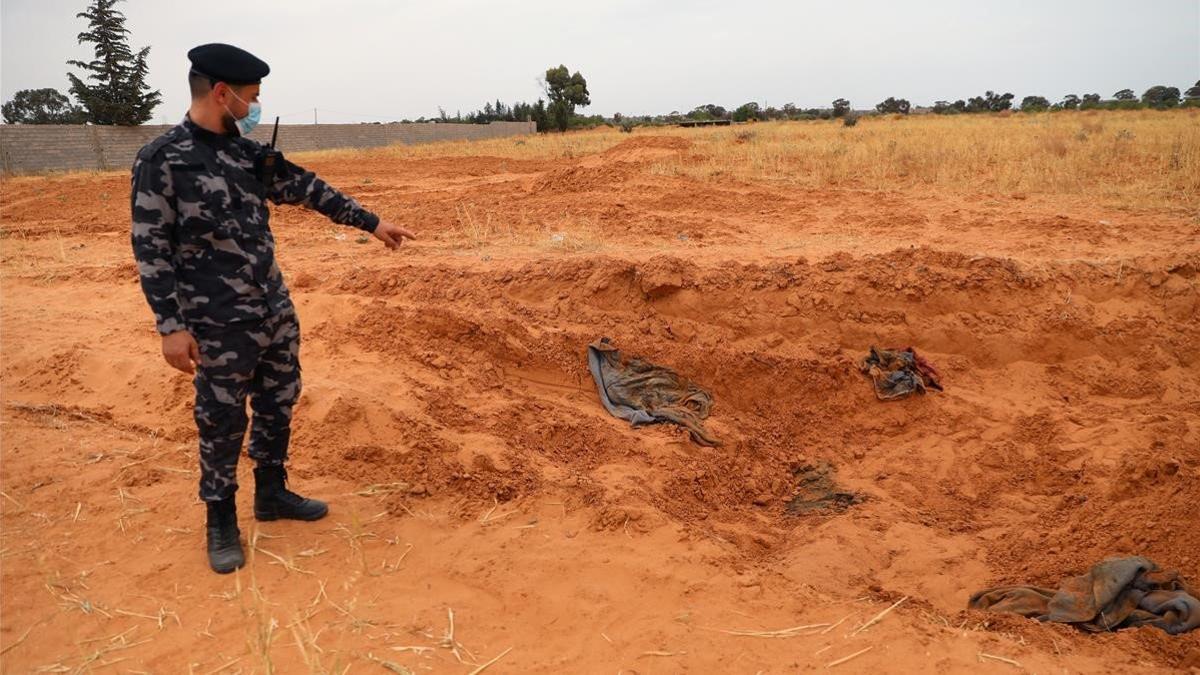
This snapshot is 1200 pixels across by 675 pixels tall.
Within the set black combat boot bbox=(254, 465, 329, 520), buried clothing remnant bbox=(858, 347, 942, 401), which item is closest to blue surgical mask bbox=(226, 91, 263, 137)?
black combat boot bbox=(254, 465, 329, 520)

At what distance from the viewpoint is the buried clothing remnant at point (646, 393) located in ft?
16.8

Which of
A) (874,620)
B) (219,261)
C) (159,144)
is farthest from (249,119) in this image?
(874,620)

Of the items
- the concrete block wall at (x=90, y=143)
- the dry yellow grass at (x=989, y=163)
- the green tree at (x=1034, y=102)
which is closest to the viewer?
the dry yellow grass at (x=989, y=163)

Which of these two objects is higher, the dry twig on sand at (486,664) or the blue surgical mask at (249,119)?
the blue surgical mask at (249,119)

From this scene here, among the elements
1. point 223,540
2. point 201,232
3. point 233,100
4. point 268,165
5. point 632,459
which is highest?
point 233,100

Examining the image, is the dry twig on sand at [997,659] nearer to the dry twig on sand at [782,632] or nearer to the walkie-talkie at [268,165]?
the dry twig on sand at [782,632]

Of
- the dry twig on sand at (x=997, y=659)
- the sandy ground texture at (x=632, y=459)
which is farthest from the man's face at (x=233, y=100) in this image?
the dry twig on sand at (x=997, y=659)

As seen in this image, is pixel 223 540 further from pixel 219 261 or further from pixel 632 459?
pixel 632 459

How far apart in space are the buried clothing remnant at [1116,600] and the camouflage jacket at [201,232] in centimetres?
324

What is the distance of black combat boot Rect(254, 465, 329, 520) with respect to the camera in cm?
326

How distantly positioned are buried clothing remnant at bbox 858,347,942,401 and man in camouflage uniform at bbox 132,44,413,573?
425cm

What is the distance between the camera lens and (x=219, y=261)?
9.14ft

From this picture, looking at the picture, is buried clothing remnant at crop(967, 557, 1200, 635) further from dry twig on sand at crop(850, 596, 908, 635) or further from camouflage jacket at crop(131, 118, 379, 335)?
camouflage jacket at crop(131, 118, 379, 335)

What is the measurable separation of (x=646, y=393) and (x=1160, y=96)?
45.7 meters
